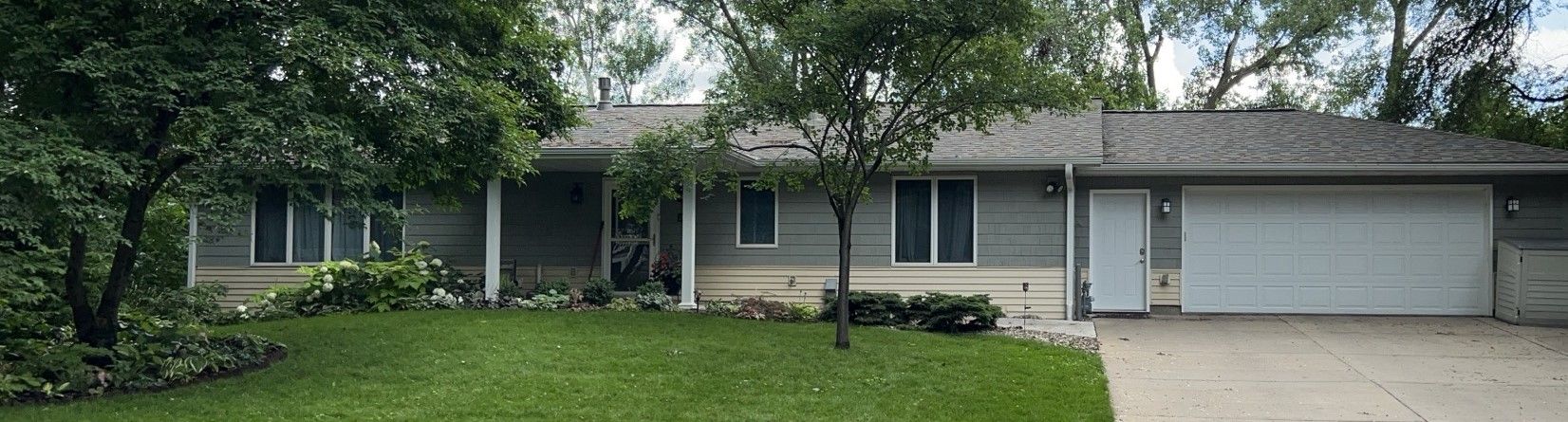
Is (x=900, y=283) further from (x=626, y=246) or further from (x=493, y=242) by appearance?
(x=493, y=242)

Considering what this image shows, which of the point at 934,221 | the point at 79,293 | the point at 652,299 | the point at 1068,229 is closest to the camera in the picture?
the point at 79,293

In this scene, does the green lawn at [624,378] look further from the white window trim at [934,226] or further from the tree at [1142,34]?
the tree at [1142,34]

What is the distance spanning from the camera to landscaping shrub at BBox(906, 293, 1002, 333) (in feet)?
33.9

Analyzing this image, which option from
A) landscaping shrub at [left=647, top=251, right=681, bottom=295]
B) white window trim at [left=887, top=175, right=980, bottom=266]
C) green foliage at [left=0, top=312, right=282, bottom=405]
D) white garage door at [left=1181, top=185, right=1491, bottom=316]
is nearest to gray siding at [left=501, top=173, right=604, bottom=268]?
landscaping shrub at [left=647, top=251, right=681, bottom=295]

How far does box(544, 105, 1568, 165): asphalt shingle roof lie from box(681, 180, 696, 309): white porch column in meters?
0.91

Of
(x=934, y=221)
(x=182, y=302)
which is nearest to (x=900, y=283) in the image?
(x=934, y=221)

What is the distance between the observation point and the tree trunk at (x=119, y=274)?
7.72 metres

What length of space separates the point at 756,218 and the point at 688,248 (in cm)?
128

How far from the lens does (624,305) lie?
1166 centimetres

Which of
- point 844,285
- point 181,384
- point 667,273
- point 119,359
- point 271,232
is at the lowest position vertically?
point 181,384

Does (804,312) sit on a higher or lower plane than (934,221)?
lower

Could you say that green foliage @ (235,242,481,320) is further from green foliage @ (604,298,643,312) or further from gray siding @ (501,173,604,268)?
green foliage @ (604,298,643,312)

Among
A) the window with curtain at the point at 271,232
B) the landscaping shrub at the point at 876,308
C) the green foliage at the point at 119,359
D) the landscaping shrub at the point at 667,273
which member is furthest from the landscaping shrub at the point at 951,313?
the window with curtain at the point at 271,232

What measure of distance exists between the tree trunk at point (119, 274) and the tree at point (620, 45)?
18.9 metres
